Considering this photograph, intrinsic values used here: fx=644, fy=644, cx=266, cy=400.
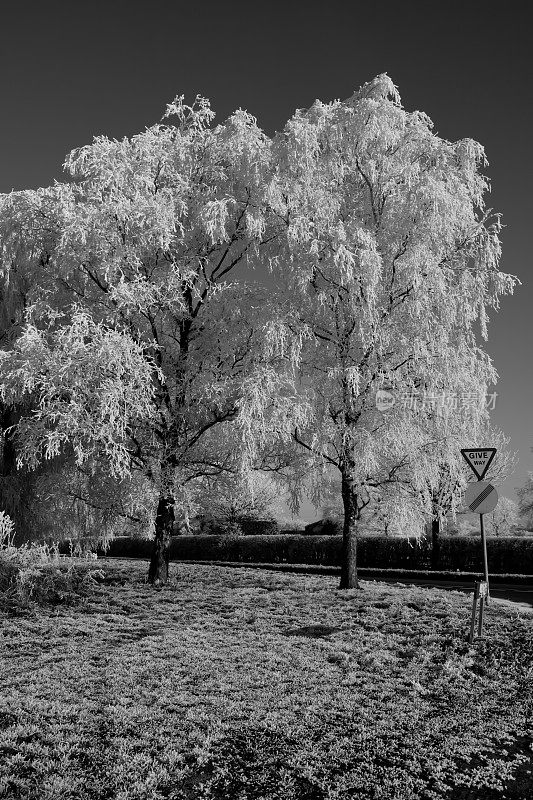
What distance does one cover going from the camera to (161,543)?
14.6 m

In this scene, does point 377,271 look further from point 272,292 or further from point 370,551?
point 370,551

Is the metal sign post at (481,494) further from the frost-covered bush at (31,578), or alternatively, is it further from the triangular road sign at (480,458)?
the frost-covered bush at (31,578)

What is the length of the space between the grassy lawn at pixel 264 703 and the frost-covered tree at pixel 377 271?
11.2 ft

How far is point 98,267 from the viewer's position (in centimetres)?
1286

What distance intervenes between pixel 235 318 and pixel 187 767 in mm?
9755

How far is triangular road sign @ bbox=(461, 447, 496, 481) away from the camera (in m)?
10.0

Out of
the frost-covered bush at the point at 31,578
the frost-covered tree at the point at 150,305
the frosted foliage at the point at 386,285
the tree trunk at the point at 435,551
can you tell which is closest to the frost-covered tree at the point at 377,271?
the frosted foliage at the point at 386,285

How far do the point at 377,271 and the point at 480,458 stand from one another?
13.9 ft

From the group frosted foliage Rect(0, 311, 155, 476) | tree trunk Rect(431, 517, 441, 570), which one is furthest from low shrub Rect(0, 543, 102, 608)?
tree trunk Rect(431, 517, 441, 570)

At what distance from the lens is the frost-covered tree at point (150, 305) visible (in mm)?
11711

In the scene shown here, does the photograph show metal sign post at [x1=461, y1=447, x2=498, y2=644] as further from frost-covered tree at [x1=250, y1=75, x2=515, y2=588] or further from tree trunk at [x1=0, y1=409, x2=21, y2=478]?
tree trunk at [x1=0, y1=409, x2=21, y2=478]

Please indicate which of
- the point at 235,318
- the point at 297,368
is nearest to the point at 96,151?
the point at 235,318

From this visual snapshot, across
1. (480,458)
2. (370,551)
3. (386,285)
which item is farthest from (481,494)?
(370,551)

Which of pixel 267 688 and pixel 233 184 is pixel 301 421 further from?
pixel 267 688
